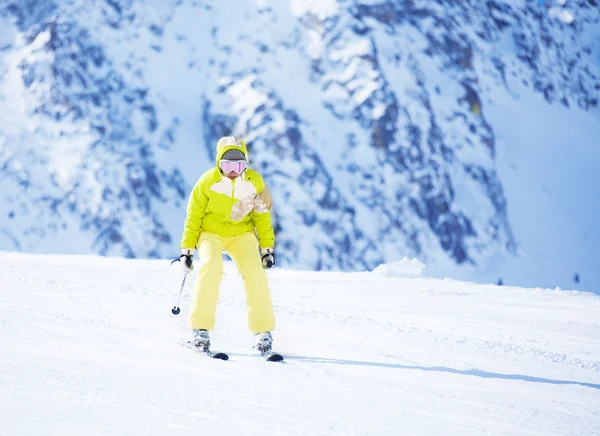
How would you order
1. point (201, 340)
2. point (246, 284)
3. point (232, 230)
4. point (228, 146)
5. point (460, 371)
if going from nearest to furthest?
point (460, 371) → point (201, 340) → point (246, 284) → point (228, 146) → point (232, 230)

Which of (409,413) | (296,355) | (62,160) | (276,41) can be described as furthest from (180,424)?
(276,41)

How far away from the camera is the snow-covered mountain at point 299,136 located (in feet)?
171

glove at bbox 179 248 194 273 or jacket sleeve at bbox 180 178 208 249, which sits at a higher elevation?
jacket sleeve at bbox 180 178 208 249

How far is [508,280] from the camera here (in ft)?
174

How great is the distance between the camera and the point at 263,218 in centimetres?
514

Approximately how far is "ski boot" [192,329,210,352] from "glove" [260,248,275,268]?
0.75 m

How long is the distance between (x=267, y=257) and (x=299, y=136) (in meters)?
53.2

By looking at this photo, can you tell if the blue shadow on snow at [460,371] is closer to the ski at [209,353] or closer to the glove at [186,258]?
the ski at [209,353]

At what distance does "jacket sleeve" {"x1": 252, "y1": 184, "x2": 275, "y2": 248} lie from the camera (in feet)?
16.8

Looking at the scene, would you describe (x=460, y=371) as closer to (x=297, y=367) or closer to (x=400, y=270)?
(x=297, y=367)

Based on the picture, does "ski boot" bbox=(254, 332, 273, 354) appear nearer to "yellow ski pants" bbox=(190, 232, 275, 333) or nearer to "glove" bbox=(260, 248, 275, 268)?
"yellow ski pants" bbox=(190, 232, 275, 333)

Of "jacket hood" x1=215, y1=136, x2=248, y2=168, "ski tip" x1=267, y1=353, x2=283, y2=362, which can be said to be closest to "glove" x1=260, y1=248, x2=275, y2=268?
"jacket hood" x1=215, y1=136, x2=248, y2=168

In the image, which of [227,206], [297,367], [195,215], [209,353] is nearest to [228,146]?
[227,206]

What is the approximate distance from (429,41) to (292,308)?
6641 cm
